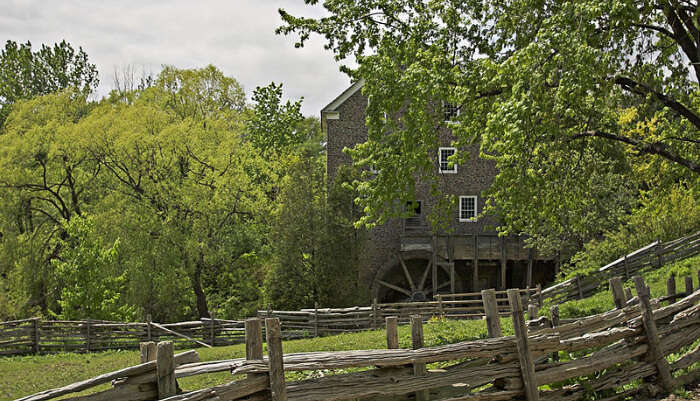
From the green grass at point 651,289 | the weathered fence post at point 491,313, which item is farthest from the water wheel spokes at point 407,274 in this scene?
the weathered fence post at point 491,313

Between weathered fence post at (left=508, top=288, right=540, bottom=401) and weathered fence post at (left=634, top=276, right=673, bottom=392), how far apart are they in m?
2.17

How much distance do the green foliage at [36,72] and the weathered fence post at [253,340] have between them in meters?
40.5

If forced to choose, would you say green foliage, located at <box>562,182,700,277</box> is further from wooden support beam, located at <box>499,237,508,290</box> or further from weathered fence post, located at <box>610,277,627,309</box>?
weathered fence post, located at <box>610,277,627,309</box>

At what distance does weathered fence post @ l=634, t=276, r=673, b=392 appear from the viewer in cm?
839

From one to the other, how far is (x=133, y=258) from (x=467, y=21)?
63.2 feet

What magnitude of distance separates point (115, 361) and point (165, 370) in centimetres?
1527

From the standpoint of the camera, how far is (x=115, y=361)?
19438 mm

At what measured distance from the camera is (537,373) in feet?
24.9

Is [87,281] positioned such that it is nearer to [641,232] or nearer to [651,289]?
[651,289]

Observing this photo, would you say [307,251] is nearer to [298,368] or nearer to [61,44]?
[298,368]

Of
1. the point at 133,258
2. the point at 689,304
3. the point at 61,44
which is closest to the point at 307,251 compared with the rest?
the point at 133,258

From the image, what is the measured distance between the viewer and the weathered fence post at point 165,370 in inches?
221

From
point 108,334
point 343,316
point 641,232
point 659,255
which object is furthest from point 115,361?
point 641,232

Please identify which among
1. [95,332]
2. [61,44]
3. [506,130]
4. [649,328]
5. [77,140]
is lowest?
[95,332]
